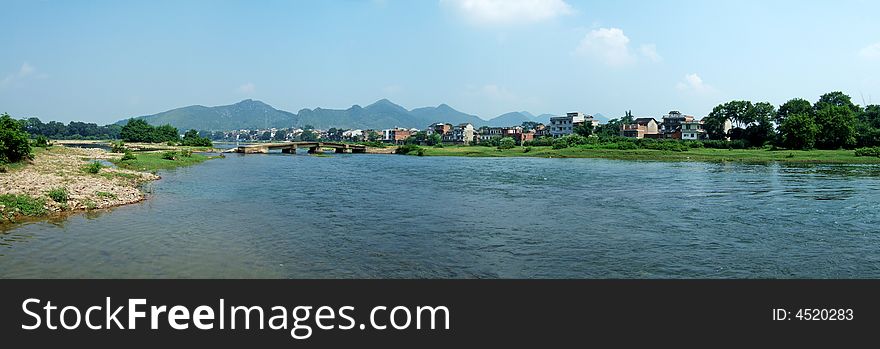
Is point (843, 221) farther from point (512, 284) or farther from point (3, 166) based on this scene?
point (3, 166)

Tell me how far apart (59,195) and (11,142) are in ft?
54.9

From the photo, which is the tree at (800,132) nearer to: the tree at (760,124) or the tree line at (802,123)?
the tree line at (802,123)

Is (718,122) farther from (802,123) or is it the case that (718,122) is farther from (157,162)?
(157,162)

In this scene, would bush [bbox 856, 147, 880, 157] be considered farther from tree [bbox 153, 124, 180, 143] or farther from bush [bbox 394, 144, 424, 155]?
tree [bbox 153, 124, 180, 143]

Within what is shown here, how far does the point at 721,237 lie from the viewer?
675 inches

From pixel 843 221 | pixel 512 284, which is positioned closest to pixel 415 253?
pixel 512 284

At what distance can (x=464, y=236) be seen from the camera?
57.7 feet

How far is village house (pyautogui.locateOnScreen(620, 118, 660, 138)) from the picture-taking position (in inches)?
4727

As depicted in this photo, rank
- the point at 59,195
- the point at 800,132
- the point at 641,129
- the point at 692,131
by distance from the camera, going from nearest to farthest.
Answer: the point at 59,195 → the point at 800,132 → the point at 692,131 → the point at 641,129

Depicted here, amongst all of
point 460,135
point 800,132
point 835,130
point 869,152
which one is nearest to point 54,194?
point 869,152

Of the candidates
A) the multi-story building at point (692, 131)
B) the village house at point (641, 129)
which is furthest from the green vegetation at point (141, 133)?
the multi-story building at point (692, 131)

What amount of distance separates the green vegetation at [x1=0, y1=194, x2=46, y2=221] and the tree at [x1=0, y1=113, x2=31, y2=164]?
556 inches

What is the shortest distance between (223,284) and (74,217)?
458 inches

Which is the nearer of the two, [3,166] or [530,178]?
[3,166]
